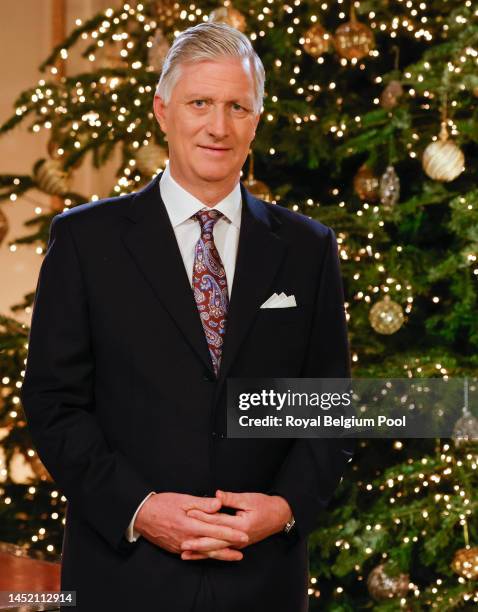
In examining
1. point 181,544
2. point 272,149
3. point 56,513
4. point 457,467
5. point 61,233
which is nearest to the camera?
point 181,544

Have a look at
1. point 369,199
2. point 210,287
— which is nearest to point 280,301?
point 210,287

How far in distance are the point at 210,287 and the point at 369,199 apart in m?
2.12

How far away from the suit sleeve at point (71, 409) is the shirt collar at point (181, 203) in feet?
0.67

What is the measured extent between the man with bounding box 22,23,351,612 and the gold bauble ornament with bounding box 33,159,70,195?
2.14 m

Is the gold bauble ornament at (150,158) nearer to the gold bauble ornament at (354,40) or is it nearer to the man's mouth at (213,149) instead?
the gold bauble ornament at (354,40)

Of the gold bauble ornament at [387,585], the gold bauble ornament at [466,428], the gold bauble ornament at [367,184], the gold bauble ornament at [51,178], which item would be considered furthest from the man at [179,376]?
the gold bauble ornament at [51,178]

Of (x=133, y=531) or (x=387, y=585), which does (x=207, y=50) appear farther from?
(x=387, y=585)

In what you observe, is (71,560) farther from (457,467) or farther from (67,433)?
(457,467)

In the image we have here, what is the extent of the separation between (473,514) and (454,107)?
4.54 ft

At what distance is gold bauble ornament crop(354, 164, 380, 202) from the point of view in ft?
13.4

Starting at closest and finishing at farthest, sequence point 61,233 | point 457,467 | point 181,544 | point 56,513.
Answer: point 181,544
point 61,233
point 457,467
point 56,513

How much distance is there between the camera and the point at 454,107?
3.85m

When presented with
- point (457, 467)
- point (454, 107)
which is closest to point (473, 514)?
point (457, 467)

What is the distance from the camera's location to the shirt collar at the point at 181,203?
2162 mm
